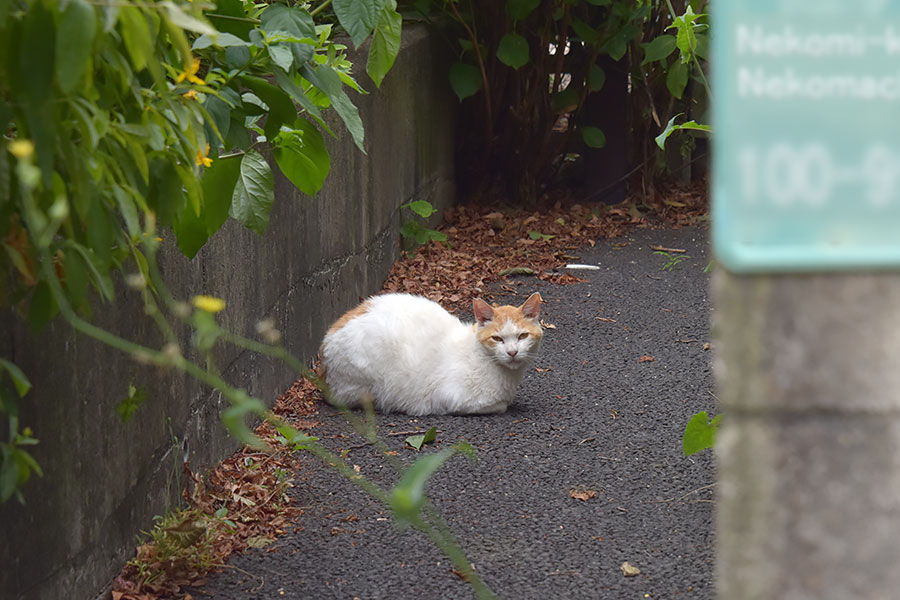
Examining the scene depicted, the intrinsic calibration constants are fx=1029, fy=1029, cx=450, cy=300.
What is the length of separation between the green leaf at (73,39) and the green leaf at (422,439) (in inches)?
105

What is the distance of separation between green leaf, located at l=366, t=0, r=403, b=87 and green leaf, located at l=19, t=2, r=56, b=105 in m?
1.62

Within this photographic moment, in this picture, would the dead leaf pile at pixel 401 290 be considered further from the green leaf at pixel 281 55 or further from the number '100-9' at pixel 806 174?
the number '100-9' at pixel 806 174

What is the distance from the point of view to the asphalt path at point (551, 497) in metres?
2.76

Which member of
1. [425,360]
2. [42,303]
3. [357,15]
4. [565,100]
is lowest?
[425,360]

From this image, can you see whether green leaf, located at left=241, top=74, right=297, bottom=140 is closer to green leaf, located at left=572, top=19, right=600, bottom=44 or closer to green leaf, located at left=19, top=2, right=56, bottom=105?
green leaf, located at left=19, top=2, right=56, bottom=105

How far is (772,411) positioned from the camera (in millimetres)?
942

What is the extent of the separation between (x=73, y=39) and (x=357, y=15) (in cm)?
144

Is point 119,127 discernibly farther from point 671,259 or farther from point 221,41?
point 671,259

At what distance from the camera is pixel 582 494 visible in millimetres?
3326

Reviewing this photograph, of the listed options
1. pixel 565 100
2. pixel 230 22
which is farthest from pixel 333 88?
pixel 565 100

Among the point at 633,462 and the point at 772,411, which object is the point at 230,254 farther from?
the point at 772,411

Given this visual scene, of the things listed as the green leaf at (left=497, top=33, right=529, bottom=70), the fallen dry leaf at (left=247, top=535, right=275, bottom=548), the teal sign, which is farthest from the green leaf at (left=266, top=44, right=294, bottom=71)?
the green leaf at (left=497, top=33, right=529, bottom=70)

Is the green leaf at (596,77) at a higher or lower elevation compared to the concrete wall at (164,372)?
higher

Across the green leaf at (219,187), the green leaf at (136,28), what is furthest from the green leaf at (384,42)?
the green leaf at (136,28)
